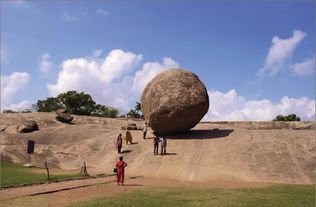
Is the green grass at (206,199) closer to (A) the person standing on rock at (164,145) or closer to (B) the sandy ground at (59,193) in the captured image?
(B) the sandy ground at (59,193)

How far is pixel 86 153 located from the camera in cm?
2541

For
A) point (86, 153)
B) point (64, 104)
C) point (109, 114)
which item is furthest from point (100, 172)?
point (109, 114)

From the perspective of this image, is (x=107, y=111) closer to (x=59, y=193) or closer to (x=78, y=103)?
(x=78, y=103)

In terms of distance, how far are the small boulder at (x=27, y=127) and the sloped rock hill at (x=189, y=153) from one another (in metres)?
0.58

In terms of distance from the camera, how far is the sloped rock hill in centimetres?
1944

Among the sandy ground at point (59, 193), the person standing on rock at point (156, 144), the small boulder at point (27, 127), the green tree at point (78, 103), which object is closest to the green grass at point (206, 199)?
the sandy ground at point (59, 193)

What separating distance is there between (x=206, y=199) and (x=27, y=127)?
22783 mm

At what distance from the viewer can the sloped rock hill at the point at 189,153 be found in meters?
19.4

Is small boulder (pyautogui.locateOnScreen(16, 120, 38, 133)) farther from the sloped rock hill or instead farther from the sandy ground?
the sandy ground

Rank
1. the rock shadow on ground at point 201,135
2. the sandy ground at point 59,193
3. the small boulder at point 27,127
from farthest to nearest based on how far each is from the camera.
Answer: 1. the small boulder at point 27,127
2. the rock shadow on ground at point 201,135
3. the sandy ground at point 59,193

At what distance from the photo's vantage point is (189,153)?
74.5 feet

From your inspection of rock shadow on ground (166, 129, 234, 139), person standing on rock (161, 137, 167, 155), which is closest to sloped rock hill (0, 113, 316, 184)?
rock shadow on ground (166, 129, 234, 139)

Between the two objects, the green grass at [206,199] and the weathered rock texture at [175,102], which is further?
the weathered rock texture at [175,102]

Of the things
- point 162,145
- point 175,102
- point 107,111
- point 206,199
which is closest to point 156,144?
point 162,145
